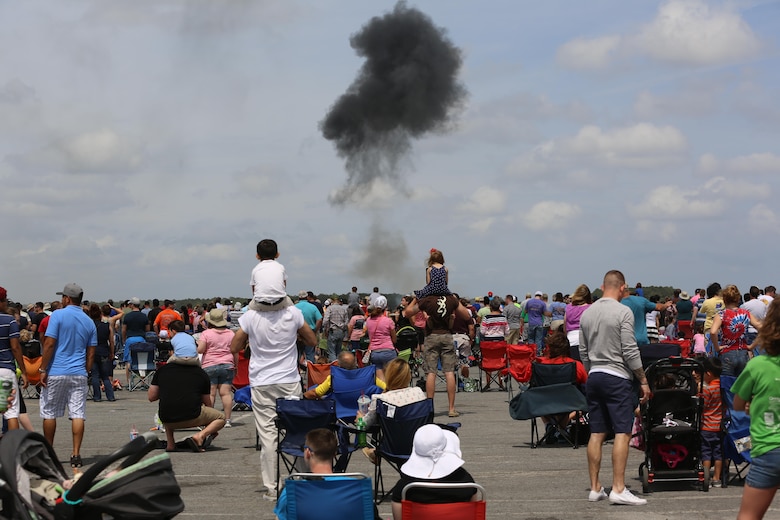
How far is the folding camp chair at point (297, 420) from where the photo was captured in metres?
9.12

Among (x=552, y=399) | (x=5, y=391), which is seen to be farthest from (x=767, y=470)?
(x=5, y=391)

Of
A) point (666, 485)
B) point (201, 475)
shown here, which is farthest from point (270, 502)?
point (666, 485)

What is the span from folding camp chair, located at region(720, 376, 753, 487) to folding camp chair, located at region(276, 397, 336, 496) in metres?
3.69

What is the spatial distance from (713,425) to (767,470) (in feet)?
11.9

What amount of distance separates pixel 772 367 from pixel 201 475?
6435mm

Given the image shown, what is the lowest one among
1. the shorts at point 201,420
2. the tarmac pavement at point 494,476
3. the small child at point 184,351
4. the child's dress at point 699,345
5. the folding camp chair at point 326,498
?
the tarmac pavement at point 494,476

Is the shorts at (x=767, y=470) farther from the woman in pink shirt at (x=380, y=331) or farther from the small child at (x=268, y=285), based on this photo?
the woman in pink shirt at (x=380, y=331)

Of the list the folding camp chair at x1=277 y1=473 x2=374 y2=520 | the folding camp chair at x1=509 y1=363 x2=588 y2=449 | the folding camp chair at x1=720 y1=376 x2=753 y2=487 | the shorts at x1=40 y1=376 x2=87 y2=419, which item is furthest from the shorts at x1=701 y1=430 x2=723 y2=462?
the shorts at x1=40 y1=376 x2=87 y2=419

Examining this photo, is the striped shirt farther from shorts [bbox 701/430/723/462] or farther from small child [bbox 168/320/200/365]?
shorts [bbox 701/430/723/462]

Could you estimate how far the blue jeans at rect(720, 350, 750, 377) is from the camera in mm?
11367

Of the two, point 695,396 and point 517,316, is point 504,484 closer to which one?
point 695,396

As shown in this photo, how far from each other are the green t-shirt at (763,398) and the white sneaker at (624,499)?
266 centimetres

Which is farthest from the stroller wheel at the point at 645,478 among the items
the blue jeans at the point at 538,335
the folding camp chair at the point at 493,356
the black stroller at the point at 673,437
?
the blue jeans at the point at 538,335

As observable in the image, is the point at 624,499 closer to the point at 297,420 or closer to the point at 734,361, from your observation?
the point at 297,420
